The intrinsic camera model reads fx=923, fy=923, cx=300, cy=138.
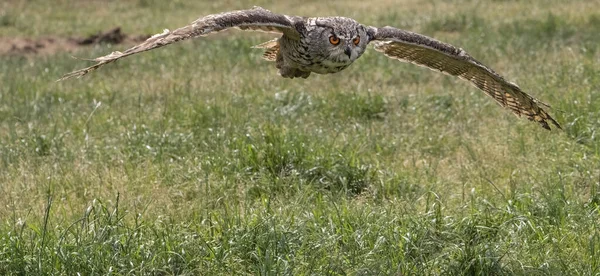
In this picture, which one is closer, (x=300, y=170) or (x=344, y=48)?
(x=344, y=48)

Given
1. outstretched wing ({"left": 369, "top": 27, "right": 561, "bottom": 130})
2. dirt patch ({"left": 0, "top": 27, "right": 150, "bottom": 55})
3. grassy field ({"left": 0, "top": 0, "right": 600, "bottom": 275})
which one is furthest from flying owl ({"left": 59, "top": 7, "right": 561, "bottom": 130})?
dirt patch ({"left": 0, "top": 27, "right": 150, "bottom": 55})

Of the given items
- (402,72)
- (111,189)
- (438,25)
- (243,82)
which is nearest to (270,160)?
(111,189)

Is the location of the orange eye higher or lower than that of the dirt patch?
higher

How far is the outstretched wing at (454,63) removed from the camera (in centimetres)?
655

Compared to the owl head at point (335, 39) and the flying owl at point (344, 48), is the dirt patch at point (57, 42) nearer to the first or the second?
the flying owl at point (344, 48)

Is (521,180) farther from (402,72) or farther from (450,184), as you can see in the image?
(402,72)

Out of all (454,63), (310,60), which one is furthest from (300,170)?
(454,63)

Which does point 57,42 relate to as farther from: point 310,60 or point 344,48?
point 344,48

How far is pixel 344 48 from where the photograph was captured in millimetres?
6062

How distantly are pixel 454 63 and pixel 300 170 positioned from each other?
145 cm

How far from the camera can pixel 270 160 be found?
7.30m

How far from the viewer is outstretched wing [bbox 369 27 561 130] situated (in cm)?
655

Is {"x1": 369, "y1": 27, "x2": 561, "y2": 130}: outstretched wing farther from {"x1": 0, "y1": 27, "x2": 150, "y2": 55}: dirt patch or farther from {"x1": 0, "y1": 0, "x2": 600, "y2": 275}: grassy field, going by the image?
{"x1": 0, "y1": 27, "x2": 150, "y2": 55}: dirt patch

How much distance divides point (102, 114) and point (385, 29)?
4.11m
